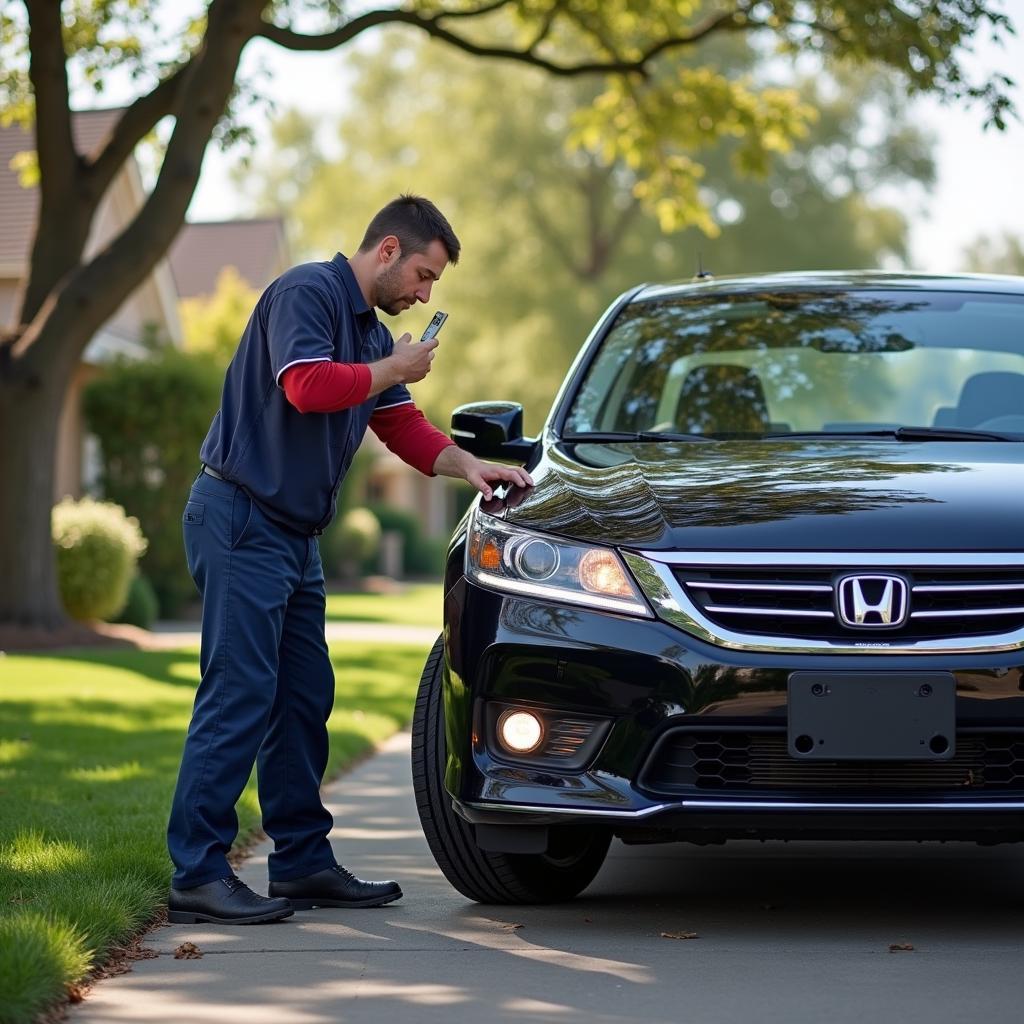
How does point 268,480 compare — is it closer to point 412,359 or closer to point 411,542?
point 412,359

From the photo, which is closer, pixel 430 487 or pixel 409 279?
pixel 409 279

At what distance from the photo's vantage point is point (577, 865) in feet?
17.1

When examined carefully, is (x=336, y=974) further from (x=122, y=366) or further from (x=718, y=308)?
(x=122, y=366)

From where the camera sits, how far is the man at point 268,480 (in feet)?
15.9

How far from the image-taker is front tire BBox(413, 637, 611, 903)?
4.90 meters

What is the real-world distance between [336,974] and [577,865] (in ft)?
3.58

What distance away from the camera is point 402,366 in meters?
4.88

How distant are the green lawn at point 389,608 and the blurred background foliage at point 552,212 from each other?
11.9 metres

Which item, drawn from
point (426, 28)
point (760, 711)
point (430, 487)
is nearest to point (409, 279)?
point (760, 711)

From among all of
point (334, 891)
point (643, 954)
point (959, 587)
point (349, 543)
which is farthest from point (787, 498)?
point (349, 543)

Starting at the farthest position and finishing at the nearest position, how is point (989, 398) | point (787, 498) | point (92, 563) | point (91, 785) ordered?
1. point (92, 563)
2. point (91, 785)
3. point (989, 398)
4. point (787, 498)

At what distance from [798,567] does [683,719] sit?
17.0 inches

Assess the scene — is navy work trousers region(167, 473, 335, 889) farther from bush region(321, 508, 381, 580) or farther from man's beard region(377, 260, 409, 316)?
bush region(321, 508, 381, 580)

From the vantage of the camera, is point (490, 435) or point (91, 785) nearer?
point (490, 435)
